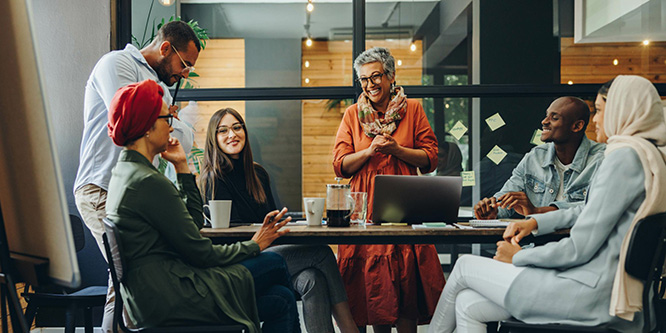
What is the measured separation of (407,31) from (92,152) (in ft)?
8.68

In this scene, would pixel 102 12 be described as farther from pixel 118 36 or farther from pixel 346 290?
pixel 346 290

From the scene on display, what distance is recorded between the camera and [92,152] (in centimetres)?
238

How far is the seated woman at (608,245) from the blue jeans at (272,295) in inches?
28.6

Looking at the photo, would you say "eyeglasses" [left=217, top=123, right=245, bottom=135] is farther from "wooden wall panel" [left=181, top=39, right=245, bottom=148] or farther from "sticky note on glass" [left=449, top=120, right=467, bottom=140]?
"sticky note on glass" [left=449, top=120, right=467, bottom=140]

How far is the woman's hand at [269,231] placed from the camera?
1979 millimetres

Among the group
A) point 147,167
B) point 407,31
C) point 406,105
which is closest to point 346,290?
Answer: point 406,105

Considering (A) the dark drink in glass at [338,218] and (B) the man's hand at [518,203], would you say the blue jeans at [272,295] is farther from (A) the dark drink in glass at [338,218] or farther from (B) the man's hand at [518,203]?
(B) the man's hand at [518,203]

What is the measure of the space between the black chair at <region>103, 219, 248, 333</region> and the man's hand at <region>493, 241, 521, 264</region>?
0.93 metres

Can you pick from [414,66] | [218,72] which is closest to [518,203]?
[414,66]

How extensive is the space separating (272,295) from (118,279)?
0.58 meters

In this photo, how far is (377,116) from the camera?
9.12ft

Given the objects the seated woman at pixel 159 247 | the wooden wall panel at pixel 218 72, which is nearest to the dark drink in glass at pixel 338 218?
the seated woman at pixel 159 247

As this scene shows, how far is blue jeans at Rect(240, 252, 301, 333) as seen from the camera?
1963 millimetres


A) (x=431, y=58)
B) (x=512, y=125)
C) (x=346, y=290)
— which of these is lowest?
(x=346, y=290)
